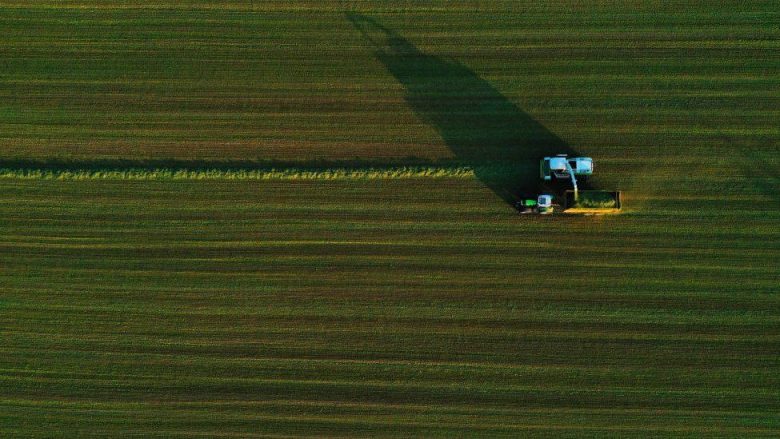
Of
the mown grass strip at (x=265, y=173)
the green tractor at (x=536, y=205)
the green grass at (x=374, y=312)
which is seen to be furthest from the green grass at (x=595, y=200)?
the mown grass strip at (x=265, y=173)

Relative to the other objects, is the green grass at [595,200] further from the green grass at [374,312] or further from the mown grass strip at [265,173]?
the mown grass strip at [265,173]

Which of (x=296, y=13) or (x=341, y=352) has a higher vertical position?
(x=296, y=13)

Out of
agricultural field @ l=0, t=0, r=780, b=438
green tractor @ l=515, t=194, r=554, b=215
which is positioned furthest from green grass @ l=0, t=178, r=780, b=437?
green tractor @ l=515, t=194, r=554, b=215

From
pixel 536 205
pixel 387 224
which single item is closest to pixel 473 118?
pixel 536 205

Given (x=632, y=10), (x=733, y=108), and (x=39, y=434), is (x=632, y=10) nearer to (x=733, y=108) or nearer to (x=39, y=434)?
(x=733, y=108)

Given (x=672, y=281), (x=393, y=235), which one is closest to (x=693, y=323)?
(x=672, y=281)
